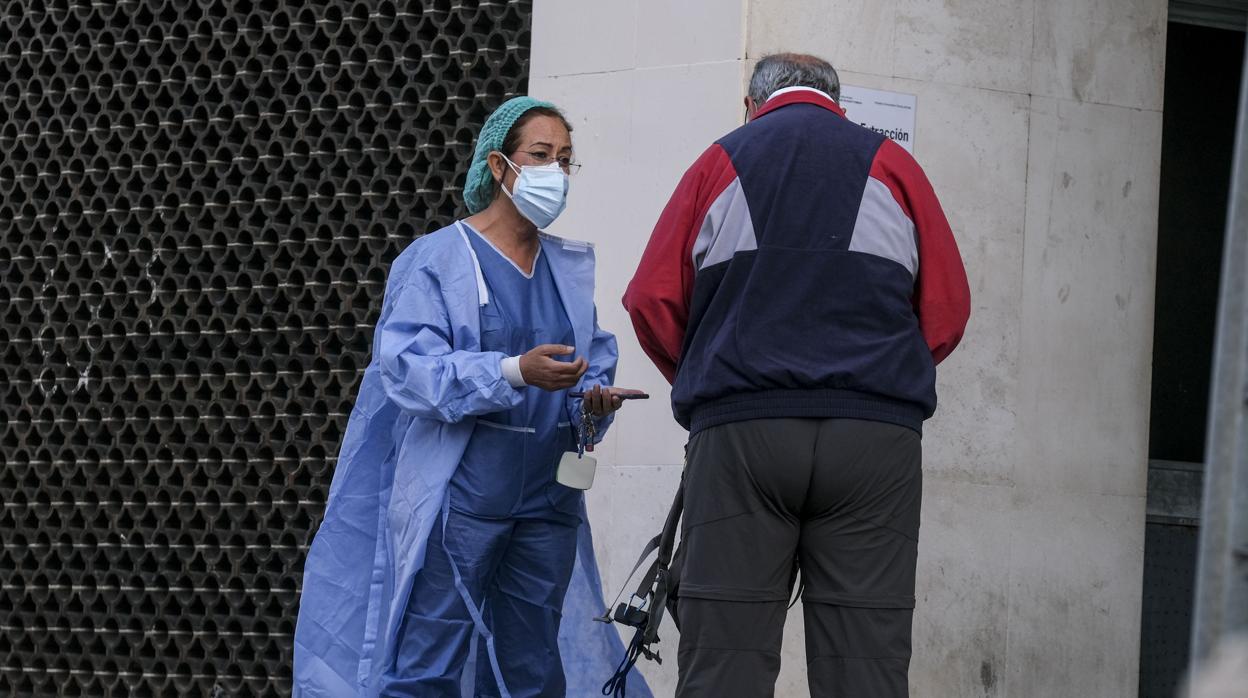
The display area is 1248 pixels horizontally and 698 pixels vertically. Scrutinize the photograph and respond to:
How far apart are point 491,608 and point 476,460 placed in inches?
16.3

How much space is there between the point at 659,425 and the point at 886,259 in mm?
1989

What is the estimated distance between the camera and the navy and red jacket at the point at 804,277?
399cm

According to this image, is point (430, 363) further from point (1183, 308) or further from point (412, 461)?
point (1183, 308)

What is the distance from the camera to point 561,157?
16.3ft

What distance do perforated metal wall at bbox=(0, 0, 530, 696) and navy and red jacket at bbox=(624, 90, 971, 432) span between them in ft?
8.28

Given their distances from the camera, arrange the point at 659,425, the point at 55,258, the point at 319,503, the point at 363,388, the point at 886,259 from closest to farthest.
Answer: the point at 886,259 → the point at 363,388 → the point at 659,425 → the point at 319,503 → the point at 55,258

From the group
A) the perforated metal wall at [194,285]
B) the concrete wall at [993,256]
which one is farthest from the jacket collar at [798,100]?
the perforated metal wall at [194,285]

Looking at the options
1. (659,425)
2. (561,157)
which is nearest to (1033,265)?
(659,425)

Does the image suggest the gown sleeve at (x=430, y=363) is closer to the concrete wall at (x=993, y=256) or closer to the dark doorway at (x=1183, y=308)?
the concrete wall at (x=993, y=256)

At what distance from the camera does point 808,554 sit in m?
4.06

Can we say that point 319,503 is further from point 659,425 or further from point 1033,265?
point 1033,265

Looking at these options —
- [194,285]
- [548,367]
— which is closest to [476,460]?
[548,367]

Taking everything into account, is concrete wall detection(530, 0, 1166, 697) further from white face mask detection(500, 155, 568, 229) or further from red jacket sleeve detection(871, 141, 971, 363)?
red jacket sleeve detection(871, 141, 971, 363)

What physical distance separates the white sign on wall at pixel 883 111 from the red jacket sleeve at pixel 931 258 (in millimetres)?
1683
